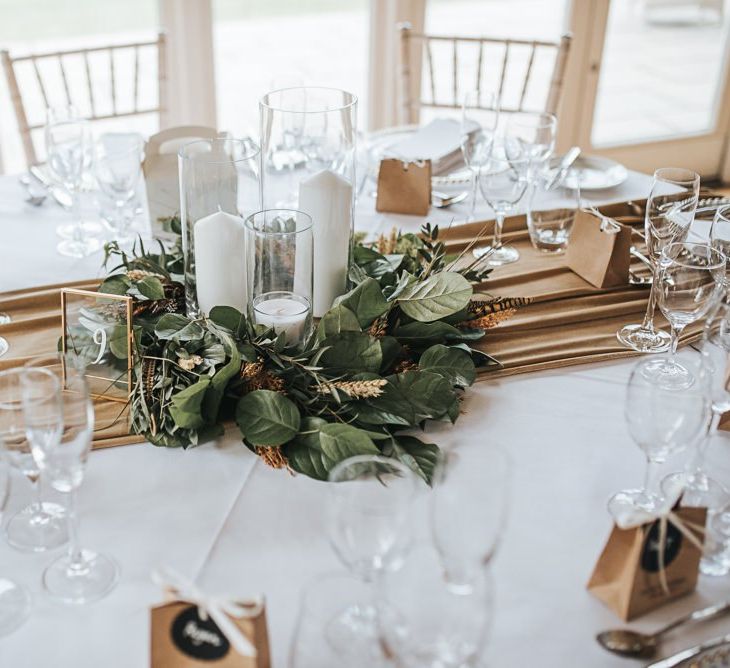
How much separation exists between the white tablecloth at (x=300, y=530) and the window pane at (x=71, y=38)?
7.38ft

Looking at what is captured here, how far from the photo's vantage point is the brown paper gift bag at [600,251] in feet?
5.02

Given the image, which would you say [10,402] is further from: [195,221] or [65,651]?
[195,221]

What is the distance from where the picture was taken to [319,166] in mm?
1479

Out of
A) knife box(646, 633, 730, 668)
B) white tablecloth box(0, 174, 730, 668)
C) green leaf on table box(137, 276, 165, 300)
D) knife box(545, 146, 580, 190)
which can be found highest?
knife box(545, 146, 580, 190)

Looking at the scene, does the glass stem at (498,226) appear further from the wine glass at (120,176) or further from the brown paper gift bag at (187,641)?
the brown paper gift bag at (187,641)

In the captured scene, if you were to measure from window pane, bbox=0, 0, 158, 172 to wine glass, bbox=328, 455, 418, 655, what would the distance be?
2.54 meters

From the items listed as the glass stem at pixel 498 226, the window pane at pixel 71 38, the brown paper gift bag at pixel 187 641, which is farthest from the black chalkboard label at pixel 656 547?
the window pane at pixel 71 38

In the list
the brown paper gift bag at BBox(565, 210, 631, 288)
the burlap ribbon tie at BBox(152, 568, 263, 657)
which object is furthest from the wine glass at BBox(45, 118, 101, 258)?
the burlap ribbon tie at BBox(152, 568, 263, 657)

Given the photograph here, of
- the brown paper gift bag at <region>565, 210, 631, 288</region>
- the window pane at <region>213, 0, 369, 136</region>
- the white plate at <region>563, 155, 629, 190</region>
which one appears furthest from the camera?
the window pane at <region>213, 0, 369, 136</region>

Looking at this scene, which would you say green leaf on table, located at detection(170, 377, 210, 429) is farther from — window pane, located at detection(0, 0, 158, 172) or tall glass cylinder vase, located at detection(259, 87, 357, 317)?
window pane, located at detection(0, 0, 158, 172)

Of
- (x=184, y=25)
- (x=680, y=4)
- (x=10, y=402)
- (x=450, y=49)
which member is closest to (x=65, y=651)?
(x=10, y=402)

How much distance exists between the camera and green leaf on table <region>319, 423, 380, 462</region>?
106 centimetres

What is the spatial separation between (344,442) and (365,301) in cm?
25

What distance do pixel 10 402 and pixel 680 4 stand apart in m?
3.71
